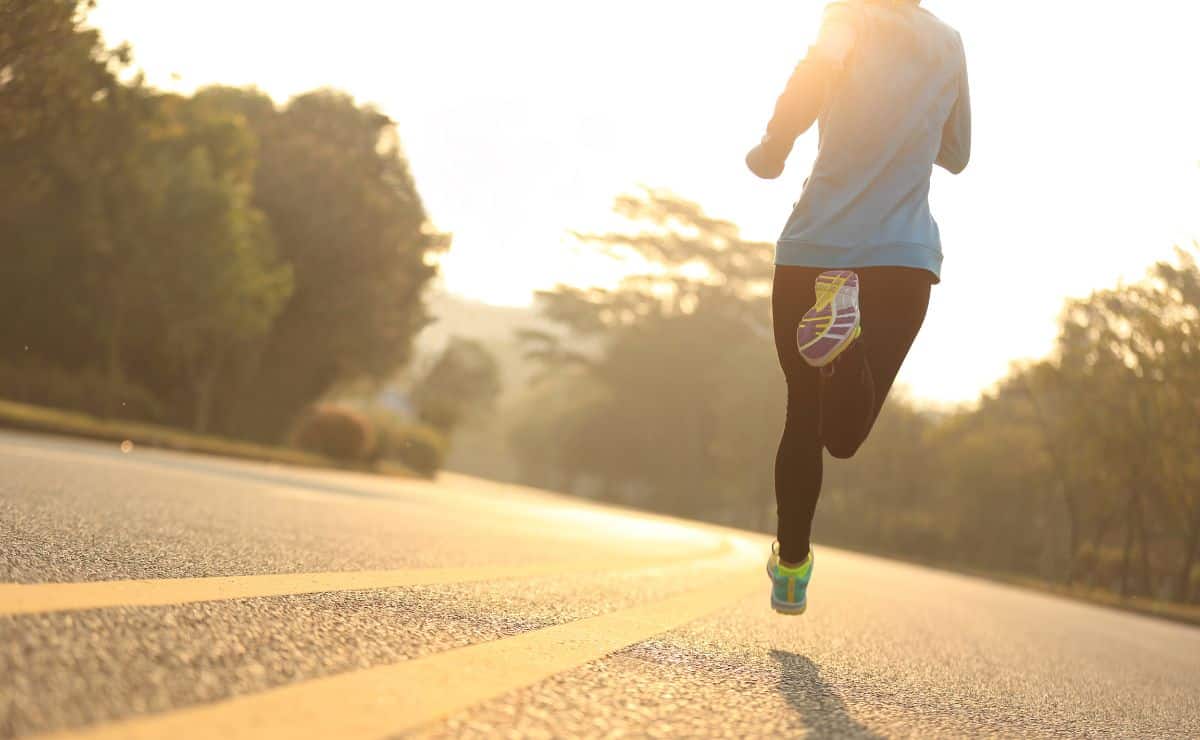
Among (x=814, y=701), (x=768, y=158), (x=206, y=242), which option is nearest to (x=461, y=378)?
(x=206, y=242)

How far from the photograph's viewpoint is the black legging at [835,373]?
4.01 m

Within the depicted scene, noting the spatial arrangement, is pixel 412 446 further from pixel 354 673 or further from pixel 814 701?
pixel 354 673

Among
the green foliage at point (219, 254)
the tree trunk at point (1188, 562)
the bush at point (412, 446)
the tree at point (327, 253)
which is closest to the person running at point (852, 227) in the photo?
the green foliage at point (219, 254)

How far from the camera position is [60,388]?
32.8 m

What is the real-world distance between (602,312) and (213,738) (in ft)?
210

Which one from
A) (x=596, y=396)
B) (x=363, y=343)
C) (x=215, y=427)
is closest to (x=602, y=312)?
(x=596, y=396)

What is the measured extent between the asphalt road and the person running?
68 centimetres

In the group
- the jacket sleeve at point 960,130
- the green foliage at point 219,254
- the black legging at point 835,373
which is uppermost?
the green foliage at point 219,254

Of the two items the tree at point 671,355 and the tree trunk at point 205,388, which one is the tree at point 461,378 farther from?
the tree trunk at point 205,388

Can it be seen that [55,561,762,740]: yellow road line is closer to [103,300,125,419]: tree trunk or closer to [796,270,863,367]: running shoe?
[796,270,863,367]: running shoe

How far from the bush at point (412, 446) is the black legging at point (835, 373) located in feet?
125

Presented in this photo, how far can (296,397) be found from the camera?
147ft

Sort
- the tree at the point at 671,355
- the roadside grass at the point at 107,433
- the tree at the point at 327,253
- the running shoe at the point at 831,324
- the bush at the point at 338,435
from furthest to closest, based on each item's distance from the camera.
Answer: the tree at the point at 671,355, the tree at the point at 327,253, the bush at the point at 338,435, the roadside grass at the point at 107,433, the running shoe at the point at 831,324

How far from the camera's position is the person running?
4.02 m
